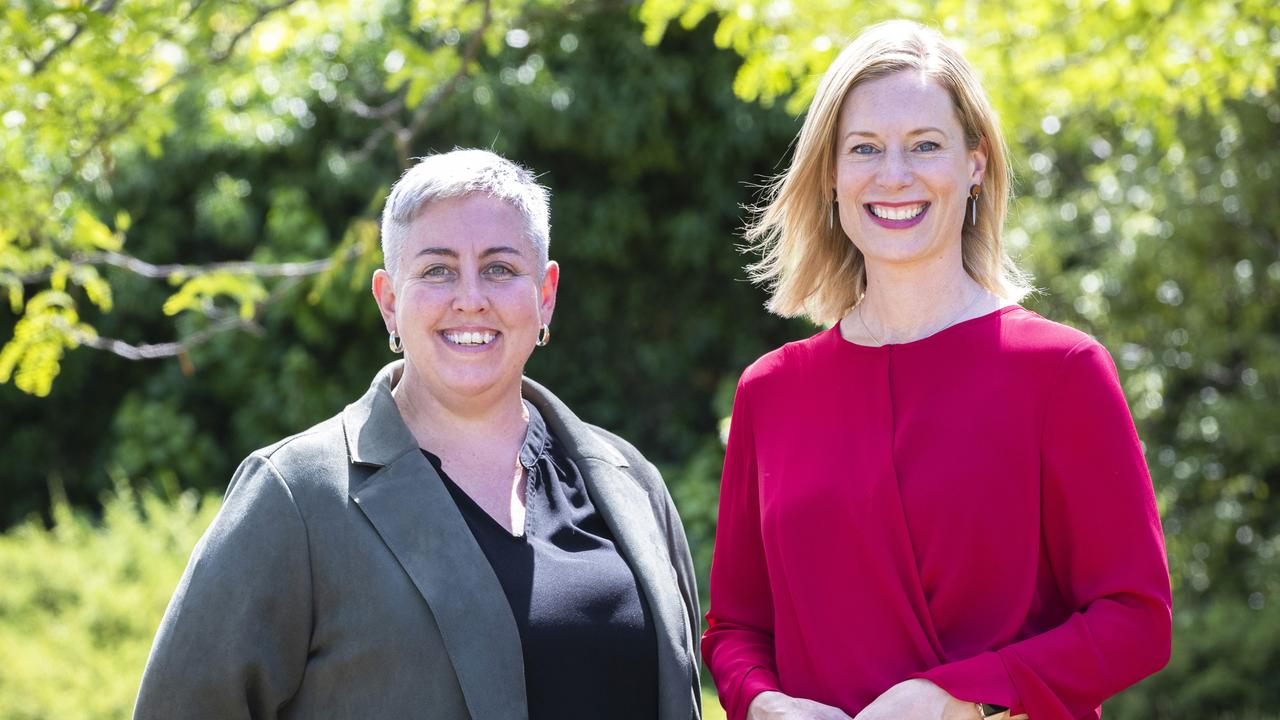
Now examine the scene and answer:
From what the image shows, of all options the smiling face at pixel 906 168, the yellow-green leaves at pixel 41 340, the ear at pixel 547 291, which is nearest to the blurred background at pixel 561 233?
the yellow-green leaves at pixel 41 340

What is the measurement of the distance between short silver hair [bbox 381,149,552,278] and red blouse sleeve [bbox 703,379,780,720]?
0.52 meters

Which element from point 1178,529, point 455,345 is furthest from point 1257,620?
point 455,345

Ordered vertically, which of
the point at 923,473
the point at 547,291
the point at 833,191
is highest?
the point at 833,191

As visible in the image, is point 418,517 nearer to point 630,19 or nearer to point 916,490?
point 916,490

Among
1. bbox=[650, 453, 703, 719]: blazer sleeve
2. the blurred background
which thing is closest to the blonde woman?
bbox=[650, 453, 703, 719]: blazer sleeve

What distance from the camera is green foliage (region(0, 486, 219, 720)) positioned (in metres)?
5.90

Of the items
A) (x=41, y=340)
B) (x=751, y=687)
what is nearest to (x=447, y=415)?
(x=751, y=687)

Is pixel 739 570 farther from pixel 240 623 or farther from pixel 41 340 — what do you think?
pixel 41 340

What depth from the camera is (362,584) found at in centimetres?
219

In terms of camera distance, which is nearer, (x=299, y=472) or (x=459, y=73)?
(x=299, y=472)

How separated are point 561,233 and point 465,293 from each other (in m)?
6.21

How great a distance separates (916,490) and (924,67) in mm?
734

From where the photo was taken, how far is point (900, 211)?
7.48 ft

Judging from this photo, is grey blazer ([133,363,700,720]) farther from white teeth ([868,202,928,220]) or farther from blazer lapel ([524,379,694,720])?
white teeth ([868,202,928,220])
